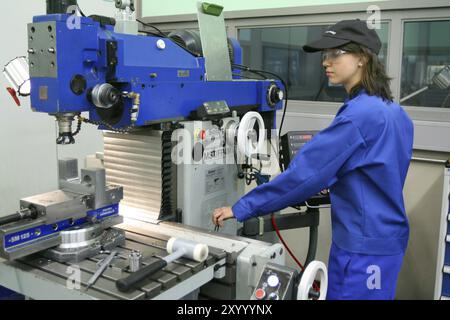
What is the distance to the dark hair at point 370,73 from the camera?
131 cm

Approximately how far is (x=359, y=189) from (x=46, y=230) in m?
0.87

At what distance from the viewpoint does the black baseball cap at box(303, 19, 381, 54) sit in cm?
130

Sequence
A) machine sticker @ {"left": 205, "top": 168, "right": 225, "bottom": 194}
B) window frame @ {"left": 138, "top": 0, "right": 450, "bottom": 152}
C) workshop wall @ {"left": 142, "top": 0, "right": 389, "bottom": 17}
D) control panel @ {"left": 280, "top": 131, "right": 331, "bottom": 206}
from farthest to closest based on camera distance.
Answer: workshop wall @ {"left": 142, "top": 0, "right": 389, "bottom": 17}, window frame @ {"left": 138, "top": 0, "right": 450, "bottom": 152}, control panel @ {"left": 280, "top": 131, "right": 331, "bottom": 206}, machine sticker @ {"left": 205, "top": 168, "right": 225, "bottom": 194}

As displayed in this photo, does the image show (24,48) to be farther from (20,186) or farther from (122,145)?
(122,145)

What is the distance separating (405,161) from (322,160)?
11.6 inches

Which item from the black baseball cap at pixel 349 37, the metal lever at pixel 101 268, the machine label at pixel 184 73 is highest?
the black baseball cap at pixel 349 37

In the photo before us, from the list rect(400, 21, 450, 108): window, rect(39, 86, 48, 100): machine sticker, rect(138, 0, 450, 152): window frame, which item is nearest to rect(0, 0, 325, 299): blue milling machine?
rect(39, 86, 48, 100): machine sticker

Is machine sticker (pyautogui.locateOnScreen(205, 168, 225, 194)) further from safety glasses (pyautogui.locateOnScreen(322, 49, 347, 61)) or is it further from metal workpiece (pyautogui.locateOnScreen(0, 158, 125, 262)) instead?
safety glasses (pyautogui.locateOnScreen(322, 49, 347, 61))

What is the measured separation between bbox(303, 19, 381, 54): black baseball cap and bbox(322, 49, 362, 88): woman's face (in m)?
0.04

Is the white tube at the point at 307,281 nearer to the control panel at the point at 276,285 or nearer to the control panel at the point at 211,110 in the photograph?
the control panel at the point at 276,285

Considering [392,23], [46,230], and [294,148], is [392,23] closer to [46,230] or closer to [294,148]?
[294,148]

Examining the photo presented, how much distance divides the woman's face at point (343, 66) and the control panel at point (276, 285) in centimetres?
63

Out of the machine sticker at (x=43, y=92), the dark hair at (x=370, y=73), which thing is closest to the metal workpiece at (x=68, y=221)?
the machine sticker at (x=43, y=92)
